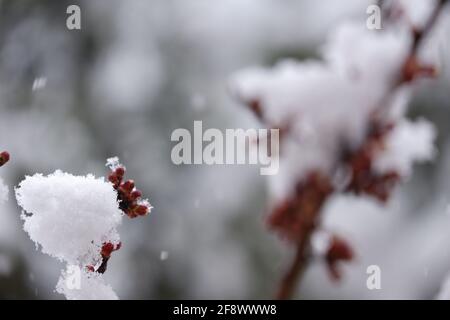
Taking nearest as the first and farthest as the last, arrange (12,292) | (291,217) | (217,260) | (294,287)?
1. (294,287)
2. (291,217)
3. (12,292)
4. (217,260)

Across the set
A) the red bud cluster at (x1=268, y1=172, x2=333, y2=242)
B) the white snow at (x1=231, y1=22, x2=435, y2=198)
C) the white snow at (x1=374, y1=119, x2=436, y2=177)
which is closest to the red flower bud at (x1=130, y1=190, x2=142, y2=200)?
the red bud cluster at (x1=268, y1=172, x2=333, y2=242)

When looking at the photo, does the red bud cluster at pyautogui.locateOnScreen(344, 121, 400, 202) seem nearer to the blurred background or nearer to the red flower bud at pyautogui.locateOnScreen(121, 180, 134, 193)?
the red flower bud at pyautogui.locateOnScreen(121, 180, 134, 193)

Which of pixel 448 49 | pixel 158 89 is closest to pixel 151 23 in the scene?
pixel 158 89

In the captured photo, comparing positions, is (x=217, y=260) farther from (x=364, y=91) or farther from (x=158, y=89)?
(x=364, y=91)

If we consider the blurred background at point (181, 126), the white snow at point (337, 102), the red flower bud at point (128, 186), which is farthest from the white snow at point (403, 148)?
the blurred background at point (181, 126)

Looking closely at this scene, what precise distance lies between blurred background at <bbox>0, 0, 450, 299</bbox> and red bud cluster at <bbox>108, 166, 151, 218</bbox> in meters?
3.17

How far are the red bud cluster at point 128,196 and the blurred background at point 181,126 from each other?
3172mm

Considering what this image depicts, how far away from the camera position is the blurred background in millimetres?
4523

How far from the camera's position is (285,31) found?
5.81 m

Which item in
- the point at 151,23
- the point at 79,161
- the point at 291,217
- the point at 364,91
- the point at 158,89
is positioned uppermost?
the point at 151,23

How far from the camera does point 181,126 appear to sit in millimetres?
5219

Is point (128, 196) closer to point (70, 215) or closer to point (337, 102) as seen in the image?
point (70, 215)

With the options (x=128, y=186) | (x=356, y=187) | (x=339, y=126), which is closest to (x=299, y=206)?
(x=356, y=187)
